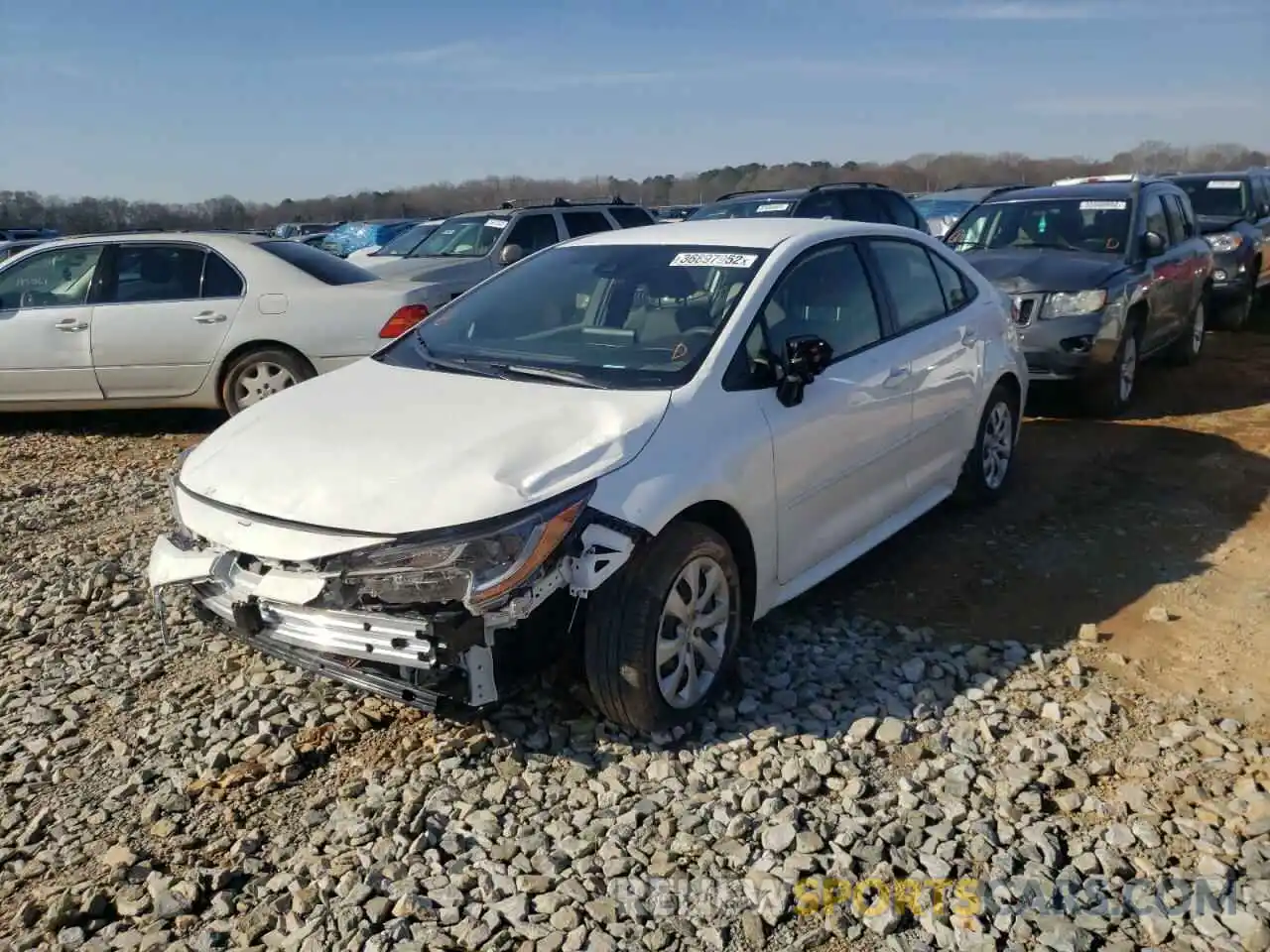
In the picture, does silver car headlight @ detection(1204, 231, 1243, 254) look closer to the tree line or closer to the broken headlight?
the broken headlight

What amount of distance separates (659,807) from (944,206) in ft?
59.4

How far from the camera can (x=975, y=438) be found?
19.1 feet

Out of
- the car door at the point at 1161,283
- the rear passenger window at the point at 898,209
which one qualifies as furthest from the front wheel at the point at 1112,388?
the rear passenger window at the point at 898,209

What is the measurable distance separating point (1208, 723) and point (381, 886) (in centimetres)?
279

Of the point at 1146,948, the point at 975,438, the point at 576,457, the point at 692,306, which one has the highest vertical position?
the point at 692,306

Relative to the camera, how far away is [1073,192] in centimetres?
945

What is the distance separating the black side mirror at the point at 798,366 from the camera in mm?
4117

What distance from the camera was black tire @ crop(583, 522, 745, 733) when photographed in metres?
3.49

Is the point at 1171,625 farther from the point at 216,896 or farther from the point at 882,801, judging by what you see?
the point at 216,896

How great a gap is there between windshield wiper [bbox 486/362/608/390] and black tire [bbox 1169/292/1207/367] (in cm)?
767

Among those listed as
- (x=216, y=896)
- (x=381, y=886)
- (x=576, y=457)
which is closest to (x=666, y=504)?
(x=576, y=457)

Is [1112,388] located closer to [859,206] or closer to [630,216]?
[859,206]

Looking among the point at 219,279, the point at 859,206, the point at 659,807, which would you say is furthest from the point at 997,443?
the point at 859,206

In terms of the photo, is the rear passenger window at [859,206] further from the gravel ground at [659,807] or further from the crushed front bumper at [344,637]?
the crushed front bumper at [344,637]
